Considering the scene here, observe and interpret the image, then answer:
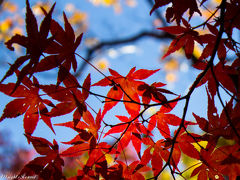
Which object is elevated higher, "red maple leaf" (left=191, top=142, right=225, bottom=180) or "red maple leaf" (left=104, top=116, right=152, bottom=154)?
"red maple leaf" (left=104, top=116, right=152, bottom=154)

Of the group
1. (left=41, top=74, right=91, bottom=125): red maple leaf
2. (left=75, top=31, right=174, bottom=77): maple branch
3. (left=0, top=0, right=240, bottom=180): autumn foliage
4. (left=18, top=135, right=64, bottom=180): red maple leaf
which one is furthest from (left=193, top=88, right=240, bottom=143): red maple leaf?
(left=75, top=31, right=174, bottom=77): maple branch

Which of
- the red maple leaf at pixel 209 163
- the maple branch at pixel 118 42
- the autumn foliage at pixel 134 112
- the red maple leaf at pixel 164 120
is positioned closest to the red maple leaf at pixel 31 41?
the autumn foliage at pixel 134 112

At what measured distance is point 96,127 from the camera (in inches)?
33.3

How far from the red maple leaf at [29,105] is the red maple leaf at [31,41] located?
189mm

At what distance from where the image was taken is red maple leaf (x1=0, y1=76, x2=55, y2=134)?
814 mm

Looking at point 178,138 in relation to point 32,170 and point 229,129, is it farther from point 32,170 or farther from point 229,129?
point 32,170

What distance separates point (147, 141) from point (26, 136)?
0.42 metres

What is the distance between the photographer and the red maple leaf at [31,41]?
590mm

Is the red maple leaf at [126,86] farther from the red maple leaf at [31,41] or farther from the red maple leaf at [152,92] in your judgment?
the red maple leaf at [31,41]

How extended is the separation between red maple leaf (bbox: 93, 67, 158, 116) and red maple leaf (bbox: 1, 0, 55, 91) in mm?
267

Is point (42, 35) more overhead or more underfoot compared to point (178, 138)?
more overhead

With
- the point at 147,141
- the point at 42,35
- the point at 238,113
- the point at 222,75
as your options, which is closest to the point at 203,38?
the point at 222,75

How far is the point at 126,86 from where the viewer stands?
901 millimetres

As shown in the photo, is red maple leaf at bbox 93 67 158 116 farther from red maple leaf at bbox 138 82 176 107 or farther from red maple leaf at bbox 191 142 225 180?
red maple leaf at bbox 191 142 225 180
